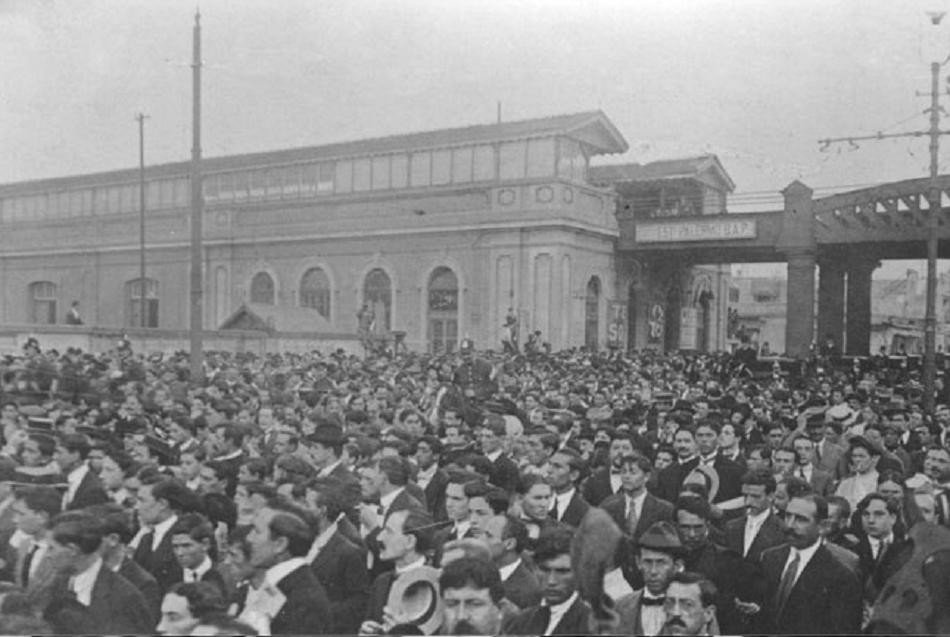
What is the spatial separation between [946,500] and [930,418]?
14.6 feet

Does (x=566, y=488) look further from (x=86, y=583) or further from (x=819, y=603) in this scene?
(x=86, y=583)

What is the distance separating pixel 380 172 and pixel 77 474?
875 cm

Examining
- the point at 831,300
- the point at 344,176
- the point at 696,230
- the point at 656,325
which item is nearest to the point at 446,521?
the point at 344,176

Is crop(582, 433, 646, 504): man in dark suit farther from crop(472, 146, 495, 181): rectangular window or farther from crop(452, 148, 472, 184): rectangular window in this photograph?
crop(472, 146, 495, 181): rectangular window

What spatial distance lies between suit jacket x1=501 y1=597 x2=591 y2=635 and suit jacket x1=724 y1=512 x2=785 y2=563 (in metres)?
1.47

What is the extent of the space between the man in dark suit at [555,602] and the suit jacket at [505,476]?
1526 mm

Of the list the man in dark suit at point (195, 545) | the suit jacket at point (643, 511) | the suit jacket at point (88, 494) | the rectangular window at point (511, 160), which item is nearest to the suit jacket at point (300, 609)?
the man in dark suit at point (195, 545)

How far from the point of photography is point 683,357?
16.6 meters

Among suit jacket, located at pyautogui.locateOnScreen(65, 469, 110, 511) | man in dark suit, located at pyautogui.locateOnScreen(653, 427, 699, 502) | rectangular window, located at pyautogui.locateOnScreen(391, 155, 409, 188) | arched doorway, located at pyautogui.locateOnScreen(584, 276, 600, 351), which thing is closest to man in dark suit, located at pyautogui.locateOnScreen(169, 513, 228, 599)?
suit jacket, located at pyautogui.locateOnScreen(65, 469, 110, 511)

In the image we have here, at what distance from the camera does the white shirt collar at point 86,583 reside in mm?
3475

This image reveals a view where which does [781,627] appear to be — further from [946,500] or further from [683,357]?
[683,357]

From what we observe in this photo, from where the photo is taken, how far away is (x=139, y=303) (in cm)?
1030

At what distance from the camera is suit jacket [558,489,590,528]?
16.4 feet

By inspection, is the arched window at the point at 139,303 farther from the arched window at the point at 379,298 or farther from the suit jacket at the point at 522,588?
the suit jacket at the point at 522,588
